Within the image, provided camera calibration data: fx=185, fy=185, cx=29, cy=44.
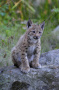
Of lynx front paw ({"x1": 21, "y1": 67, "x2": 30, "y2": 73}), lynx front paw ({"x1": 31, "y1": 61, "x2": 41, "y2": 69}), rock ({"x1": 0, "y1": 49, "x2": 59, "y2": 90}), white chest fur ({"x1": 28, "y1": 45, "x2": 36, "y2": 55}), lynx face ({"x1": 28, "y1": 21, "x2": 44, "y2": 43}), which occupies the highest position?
lynx face ({"x1": 28, "y1": 21, "x2": 44, "y2": 43})

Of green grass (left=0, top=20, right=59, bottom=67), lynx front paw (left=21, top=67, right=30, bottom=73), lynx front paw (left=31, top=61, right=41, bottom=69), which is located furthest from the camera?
green grass (left=0, top=20, right=59, bottom=67)

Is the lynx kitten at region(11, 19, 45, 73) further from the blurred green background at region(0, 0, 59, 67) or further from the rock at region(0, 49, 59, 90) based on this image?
the blurred green background at region(0, 0, 59, 67)

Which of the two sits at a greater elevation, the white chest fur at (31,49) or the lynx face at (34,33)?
the lynx face at (34,33)

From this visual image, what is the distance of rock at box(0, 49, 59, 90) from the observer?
4000 millimetres

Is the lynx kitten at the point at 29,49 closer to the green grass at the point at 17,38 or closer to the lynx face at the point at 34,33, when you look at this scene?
the lynx face at the point at 34,33

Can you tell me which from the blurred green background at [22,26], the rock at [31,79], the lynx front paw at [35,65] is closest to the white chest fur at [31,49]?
the lynx front paw at [35,65]

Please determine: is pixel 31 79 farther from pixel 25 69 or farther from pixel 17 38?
pixel 17 38

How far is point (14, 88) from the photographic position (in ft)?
13.3

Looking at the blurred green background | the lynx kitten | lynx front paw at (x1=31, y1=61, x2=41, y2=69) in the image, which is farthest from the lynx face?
the blurred green background

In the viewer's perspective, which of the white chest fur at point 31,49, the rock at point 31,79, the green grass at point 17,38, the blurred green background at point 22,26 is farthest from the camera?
the green grass at point 17,38

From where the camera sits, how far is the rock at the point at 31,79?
4000 mm

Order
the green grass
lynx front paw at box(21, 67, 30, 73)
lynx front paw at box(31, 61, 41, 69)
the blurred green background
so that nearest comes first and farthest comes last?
lynx front paw at box(21, 67, 30, 73)
lynx front paw at box(31, 61, 41, 69)
the blurred green background
the green grass

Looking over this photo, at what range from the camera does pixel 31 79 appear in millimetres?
4113

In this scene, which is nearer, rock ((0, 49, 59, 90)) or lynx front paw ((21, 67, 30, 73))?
rock ((0, 49, 59, 90))
